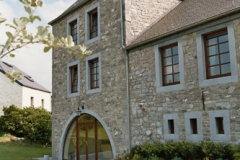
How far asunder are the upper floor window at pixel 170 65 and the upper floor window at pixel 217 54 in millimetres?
1073

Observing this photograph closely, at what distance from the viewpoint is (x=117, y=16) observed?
11.2m

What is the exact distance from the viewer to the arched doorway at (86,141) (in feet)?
38.1

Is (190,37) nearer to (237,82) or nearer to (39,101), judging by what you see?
(237,82)

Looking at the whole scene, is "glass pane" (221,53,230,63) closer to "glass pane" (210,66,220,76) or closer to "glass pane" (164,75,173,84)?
"glass pane" (210,66,220,76)

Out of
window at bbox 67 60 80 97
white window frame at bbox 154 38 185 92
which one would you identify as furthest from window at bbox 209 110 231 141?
window at bbox 67 60 80 97

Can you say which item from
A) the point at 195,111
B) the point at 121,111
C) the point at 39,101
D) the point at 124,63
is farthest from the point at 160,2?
the point at 39,101

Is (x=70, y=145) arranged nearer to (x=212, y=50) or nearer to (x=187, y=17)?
(x=187, y=17)

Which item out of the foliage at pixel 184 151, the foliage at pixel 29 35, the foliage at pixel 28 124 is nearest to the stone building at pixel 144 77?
the foliage at pixel 184 151

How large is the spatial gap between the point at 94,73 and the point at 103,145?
2.93m

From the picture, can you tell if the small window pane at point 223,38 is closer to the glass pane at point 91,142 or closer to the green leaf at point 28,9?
the glass pane at point 91,142

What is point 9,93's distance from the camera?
27703 mm

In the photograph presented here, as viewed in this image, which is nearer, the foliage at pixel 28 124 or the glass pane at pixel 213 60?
the glass pane at pixel 213 60

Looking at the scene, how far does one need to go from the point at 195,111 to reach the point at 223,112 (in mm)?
854

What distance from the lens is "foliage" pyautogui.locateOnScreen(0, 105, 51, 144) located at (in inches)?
824
